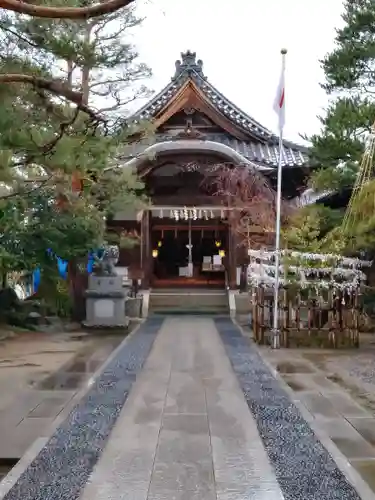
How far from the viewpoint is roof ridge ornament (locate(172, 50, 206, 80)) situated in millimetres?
21984

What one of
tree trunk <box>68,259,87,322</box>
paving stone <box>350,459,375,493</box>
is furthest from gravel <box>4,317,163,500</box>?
tree trunk <box>68,259,87,322</box>

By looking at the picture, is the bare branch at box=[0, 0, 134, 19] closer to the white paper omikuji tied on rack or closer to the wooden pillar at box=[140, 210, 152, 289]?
the white paper omikuji tied on rack

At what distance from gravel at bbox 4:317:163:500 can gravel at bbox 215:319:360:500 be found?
4.80ft

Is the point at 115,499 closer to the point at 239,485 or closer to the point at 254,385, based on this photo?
the point at 239,485

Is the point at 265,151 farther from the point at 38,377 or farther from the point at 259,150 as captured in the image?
the point at 38,377

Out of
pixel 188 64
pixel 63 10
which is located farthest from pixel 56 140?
pixel 188 64

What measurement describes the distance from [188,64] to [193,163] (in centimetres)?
556

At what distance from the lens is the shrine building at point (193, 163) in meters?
18.4

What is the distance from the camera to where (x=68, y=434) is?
17.4ft

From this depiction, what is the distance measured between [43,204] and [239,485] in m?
9.86

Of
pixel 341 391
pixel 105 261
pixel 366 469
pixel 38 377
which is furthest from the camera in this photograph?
pixel 105 261

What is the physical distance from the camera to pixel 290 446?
4949 millimetres

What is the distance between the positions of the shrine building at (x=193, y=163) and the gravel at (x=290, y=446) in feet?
35.0

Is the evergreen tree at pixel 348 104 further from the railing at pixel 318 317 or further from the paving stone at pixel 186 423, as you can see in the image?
the paving stone at pixel 186 423
